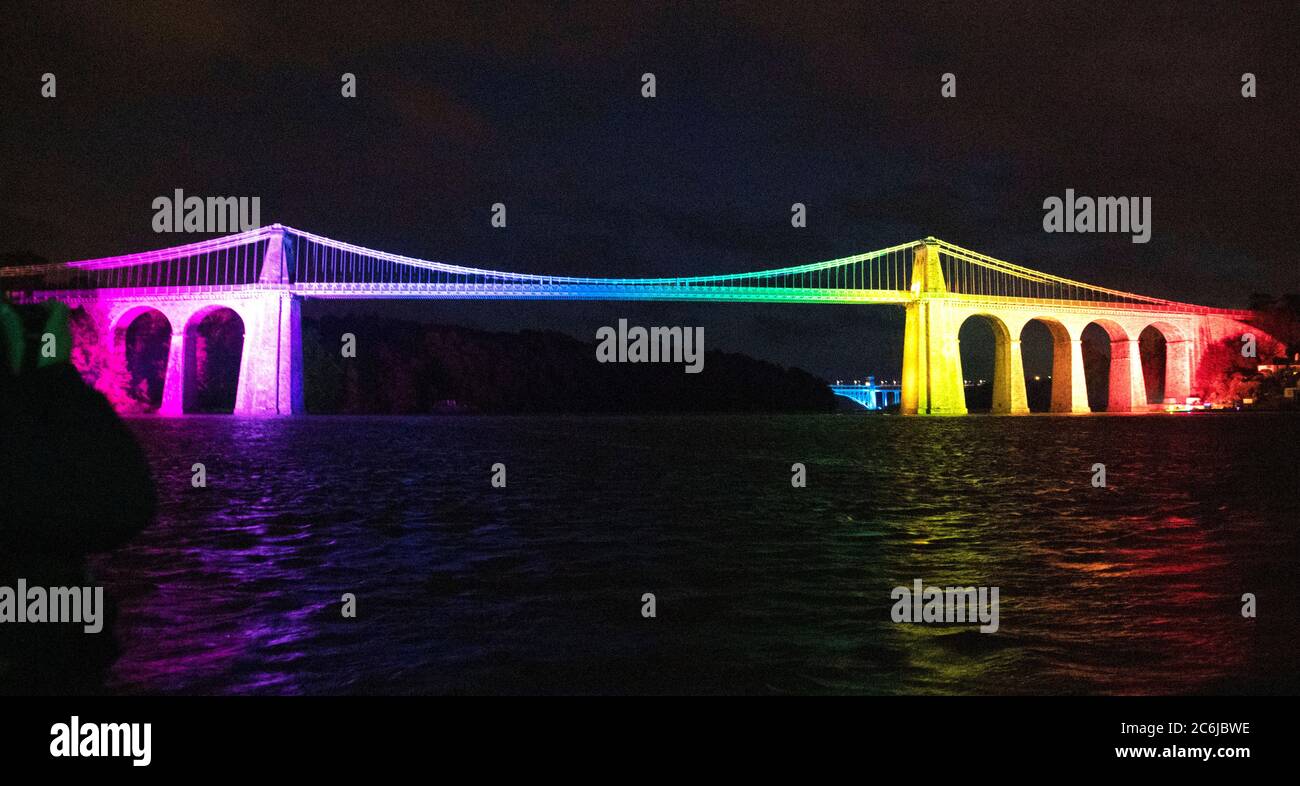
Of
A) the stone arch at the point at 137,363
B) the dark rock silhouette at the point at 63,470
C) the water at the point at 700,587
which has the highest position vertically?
the stone arch at the point at 137,363

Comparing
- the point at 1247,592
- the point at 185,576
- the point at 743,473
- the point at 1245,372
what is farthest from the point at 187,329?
the point at 1245,372

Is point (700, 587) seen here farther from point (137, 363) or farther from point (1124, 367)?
point (137, 363)

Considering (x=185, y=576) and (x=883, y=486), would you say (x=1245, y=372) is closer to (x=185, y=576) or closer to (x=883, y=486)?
(x=883, y=486)

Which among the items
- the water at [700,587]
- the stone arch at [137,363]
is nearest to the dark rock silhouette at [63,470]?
the water at [700,587]

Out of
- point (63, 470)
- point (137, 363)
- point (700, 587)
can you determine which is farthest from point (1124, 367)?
point (137, 363)

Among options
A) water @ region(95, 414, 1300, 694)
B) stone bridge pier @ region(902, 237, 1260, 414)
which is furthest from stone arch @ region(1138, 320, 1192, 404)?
water @ region(95, 414, 1300, 694)

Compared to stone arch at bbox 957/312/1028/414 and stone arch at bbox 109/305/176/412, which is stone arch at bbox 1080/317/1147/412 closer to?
stone arch at bbox 957/312/1028/414

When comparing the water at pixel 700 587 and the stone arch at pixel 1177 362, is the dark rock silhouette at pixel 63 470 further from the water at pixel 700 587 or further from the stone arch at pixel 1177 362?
the stone arch at pixel 1177 362

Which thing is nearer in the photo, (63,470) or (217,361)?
(63,470)

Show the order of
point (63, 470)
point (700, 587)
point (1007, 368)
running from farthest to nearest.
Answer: point (1007, 368) < point (700, 587) < point (63, 470)
